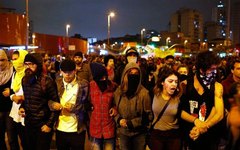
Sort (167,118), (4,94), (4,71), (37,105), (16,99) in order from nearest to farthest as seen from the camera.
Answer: (167,118) < (37,105) < (16,99) < (4,94) < (4,71)

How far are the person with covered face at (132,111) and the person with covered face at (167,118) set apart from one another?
0.48ft

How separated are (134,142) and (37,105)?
63.5 inches

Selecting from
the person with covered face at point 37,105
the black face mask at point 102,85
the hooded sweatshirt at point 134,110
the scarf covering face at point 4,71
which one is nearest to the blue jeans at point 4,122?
the scarf covering face at point 4,71

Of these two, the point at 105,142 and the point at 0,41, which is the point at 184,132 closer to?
the point at 105,142

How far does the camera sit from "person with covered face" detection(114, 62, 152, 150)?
217 inches

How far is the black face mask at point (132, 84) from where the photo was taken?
5605 millimetres

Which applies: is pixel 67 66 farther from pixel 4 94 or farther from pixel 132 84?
pixel 4 94

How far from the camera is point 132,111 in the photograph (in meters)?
5.52

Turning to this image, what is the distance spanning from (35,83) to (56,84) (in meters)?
0.33

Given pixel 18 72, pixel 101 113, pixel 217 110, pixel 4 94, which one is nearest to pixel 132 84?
pixel 101 113

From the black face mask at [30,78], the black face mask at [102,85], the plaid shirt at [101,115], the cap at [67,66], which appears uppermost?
the cap at [67,66]

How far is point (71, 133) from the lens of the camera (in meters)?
5.57

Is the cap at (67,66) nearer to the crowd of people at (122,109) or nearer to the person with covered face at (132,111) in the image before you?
the crowd of people at (122,109)

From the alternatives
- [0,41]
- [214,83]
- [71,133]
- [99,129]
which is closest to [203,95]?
[214,83]
